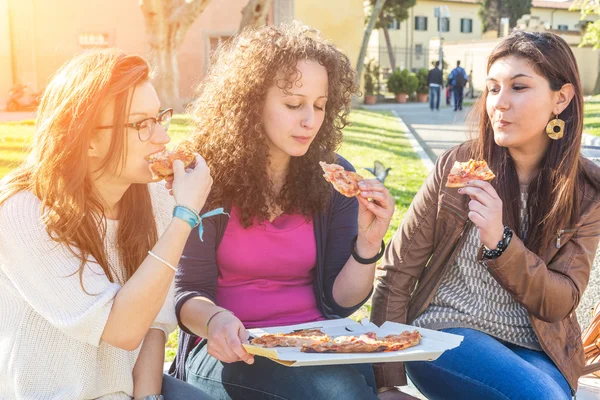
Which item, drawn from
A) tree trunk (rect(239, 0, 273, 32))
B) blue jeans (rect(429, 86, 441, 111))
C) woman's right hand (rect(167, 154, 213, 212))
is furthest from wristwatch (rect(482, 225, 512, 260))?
blue jeans (rect(429, 86, 441, 111))

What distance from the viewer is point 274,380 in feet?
9.21

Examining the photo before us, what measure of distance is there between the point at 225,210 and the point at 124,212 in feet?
1.79

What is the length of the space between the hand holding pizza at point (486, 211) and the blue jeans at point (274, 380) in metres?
0.74

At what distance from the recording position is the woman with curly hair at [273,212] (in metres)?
3.08

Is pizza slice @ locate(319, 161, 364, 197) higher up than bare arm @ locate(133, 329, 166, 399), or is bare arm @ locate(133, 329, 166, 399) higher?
pizza slice @ locate(319, 161, 364, 197)

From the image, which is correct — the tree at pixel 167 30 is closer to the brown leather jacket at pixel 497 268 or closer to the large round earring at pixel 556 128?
the brown leather jacket at pixel 497 268

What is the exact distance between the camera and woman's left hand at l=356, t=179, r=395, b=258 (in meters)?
2.93

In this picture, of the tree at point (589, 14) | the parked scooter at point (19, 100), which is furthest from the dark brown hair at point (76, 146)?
the tree at point (589, 14)

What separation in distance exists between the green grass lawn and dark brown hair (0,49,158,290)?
228 cm

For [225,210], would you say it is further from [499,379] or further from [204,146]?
[499,379]

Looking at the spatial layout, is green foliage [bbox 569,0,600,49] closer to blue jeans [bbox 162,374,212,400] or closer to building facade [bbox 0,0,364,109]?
building facade [bbox 0,0,364,109]

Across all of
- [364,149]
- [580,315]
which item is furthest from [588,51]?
[580,315]

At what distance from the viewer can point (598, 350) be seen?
3605 millimetres

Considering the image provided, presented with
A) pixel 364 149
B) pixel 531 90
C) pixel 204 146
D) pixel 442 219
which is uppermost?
pixel 531 90
